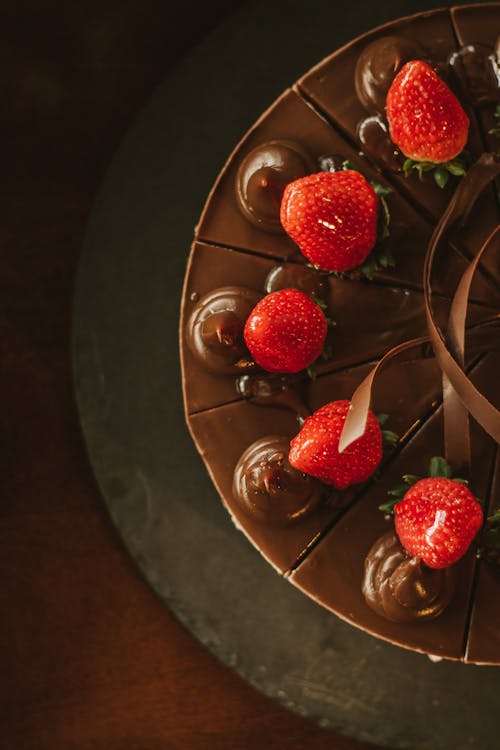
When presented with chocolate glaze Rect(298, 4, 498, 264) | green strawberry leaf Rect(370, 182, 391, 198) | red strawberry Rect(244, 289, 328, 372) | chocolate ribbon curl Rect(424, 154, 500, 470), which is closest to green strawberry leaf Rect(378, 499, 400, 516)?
chocolate ribbon curl Rect(424, 154, 500, 470)

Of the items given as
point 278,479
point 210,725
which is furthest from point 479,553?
point 210,725

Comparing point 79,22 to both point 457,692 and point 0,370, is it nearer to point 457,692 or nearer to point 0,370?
point 0,370

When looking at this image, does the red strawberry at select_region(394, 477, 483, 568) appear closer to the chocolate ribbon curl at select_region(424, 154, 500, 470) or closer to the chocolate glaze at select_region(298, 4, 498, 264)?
the chocolate ribbon curl at select_region(424, 154, 500, 470)

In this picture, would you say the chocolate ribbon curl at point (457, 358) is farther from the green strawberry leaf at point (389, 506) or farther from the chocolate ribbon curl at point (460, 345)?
the green strawberry leaf at point (389, 506)

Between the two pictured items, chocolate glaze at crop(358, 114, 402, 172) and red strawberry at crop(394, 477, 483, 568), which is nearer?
red strawberry at crop(394, 477, 483, 568)

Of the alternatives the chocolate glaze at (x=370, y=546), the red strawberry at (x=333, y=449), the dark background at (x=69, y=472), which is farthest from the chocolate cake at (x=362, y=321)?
the dark background at (x=69, y=472)

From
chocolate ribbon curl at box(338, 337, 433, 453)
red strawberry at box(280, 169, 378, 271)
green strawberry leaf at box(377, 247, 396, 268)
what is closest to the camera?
chocolate ribbon curl at box(338, 337, 433, 453)

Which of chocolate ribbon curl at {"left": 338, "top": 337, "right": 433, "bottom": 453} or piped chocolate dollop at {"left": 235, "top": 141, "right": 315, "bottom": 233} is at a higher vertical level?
piped chocolate dollop at {"left": 235, "top": 141, "right": 315, "bottom": 233}
